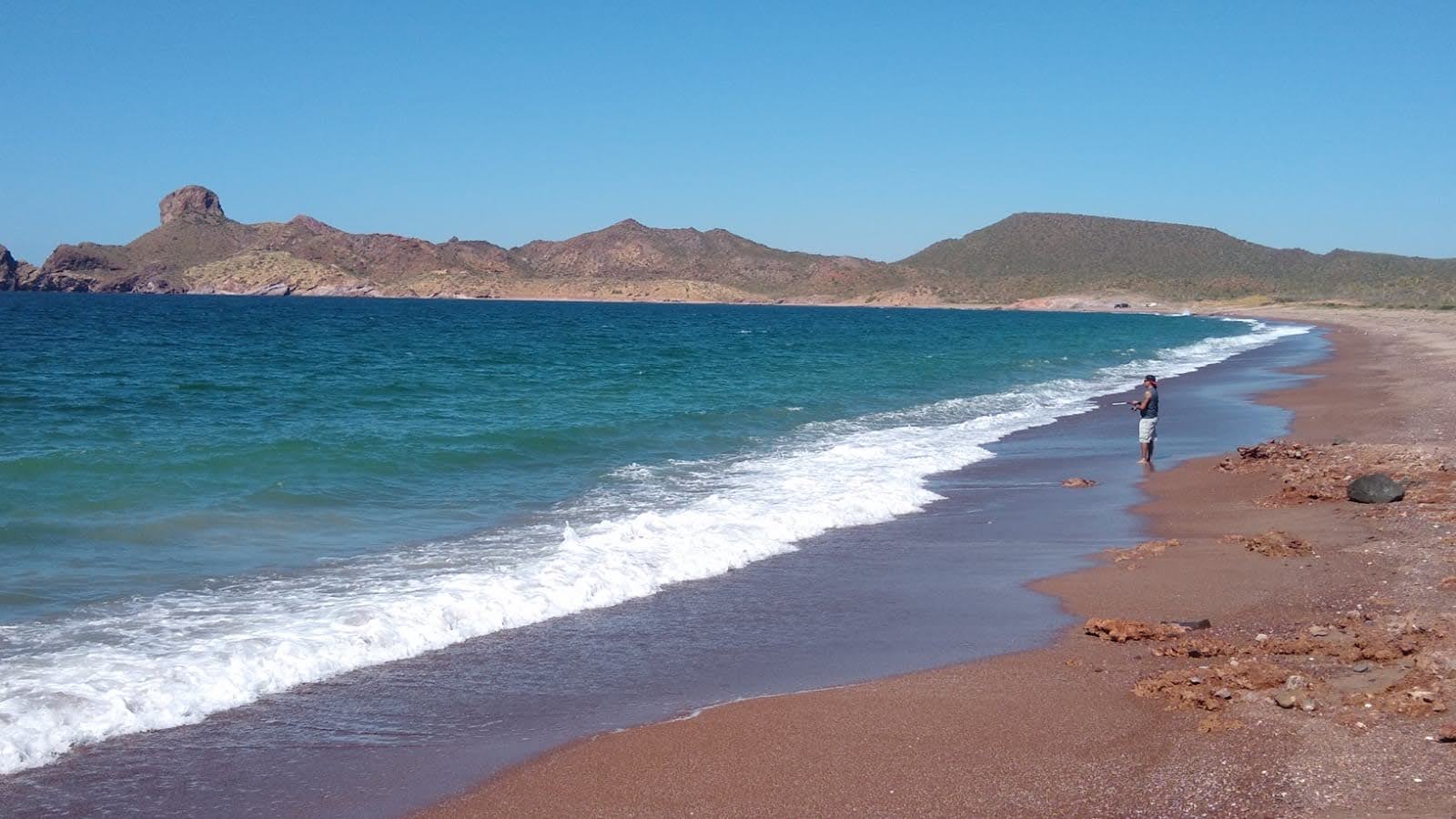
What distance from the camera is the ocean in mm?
7633

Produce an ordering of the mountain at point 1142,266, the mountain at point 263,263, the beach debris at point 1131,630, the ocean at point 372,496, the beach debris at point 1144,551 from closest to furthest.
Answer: the ocean at point 372,496, the beach debris at point 1131,630, the beach debris at point 1144,551, the mountain at point 1142,266, the mountain at point 263,263

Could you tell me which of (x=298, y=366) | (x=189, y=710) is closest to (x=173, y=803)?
(x=189, y=710)

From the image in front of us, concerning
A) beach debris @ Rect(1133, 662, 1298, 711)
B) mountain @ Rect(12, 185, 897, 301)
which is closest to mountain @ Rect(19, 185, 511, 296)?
mountain @ Rect(12, 185, 897, 301)

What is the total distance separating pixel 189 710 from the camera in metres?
6.61

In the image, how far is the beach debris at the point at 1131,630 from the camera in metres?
7.93

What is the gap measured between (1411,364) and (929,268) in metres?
160

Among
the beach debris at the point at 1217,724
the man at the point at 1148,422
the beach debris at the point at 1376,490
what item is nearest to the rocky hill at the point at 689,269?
the man at the point at 1148,422

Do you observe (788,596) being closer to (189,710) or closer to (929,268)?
(189,710)

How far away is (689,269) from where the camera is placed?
19988cm

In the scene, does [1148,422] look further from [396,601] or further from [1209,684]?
[396,601]

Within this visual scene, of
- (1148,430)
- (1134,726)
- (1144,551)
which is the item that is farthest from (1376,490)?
(1134,726)

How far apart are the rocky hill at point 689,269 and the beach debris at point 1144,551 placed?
146m

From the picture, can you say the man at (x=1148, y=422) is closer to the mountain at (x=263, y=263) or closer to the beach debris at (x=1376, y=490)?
the beach debris at (x=1376, y=490)

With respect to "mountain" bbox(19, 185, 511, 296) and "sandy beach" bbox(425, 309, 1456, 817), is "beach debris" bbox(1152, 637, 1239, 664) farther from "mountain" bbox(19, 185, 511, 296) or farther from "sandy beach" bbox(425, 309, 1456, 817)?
"mountain" bbox(19, 185, 511, 296)
